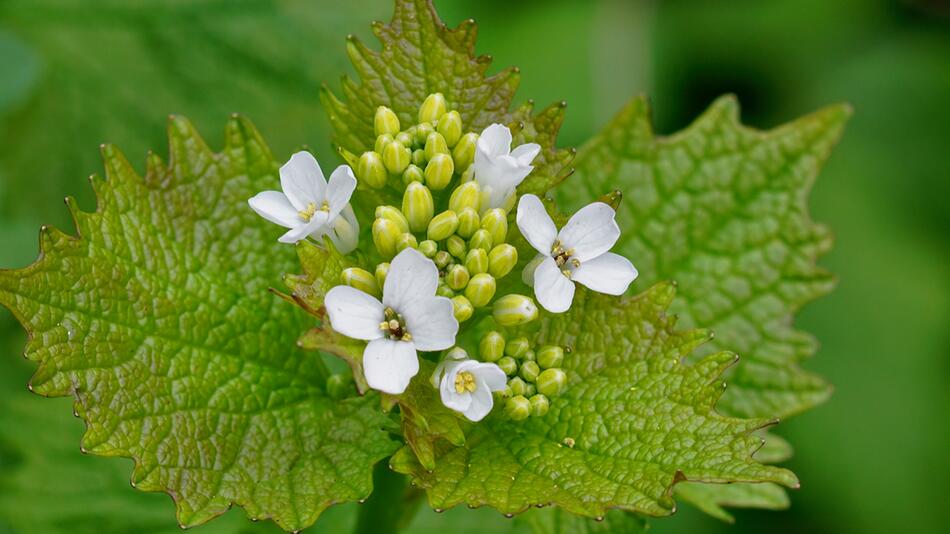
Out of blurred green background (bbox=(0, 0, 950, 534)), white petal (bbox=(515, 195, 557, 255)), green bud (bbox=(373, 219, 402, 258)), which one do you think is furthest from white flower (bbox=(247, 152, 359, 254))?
blurred green background (bbox=(0, 0, 950, 534))

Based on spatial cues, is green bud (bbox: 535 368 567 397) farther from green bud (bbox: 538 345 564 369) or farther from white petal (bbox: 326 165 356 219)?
white petal (bbox: 326 165 356 219)

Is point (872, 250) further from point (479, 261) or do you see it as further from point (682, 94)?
point (479, 261)

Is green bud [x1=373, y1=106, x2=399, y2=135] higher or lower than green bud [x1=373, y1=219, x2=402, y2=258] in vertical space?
higher

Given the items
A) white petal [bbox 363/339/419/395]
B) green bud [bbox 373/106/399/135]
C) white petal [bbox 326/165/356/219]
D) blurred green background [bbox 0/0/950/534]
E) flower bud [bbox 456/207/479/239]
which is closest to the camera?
white petal [bbox 363/339/419/395]

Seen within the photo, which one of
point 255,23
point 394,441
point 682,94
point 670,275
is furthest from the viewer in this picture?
point 682,94

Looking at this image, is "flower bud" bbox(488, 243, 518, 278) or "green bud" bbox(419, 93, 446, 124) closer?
"flower bud" bbox(488, 243, 518, 278)

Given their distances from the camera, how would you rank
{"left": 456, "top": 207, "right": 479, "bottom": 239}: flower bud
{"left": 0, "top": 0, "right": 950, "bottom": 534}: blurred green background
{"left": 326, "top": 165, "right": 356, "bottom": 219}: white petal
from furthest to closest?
{"left": 0, "top": 0, "right": 950, "bottom": 534}: blurred green background → {"left": 456, "top": 207, "right": 479, "bottom": 239}: flower bud → {"left": 326, "top": 165, "right": 356, "bottom": 219}: white petal

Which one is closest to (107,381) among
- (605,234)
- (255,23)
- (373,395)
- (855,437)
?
(373,395)

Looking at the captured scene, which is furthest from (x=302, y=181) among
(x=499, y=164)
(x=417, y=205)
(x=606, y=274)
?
(x=606, y=274)
